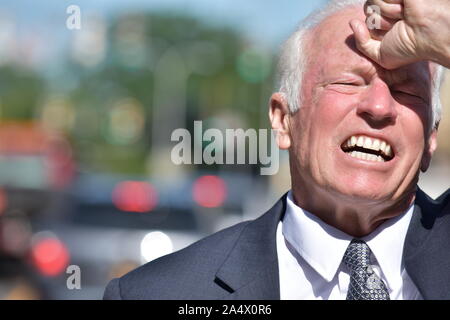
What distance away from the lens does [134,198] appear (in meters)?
13.8

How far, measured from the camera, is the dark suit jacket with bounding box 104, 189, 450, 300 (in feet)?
11.2

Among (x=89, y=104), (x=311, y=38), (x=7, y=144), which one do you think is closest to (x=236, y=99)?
(x=89, y=104)

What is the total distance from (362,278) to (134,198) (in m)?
10.5

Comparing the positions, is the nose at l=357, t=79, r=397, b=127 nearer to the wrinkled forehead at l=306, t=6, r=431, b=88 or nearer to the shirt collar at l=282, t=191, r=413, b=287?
the wrinkled forehead at l=306, t=6, r=431, b=88

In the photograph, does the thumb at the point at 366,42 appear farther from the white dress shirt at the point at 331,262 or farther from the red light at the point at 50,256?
the red light at the point at 50,256

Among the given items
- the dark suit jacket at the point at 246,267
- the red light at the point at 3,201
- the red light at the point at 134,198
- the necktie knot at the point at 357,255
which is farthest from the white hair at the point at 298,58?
the red light at the point at 3,201

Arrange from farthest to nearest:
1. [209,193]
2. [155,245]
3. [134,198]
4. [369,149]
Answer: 1. [209,193]
2. [134,198]
3. [155,245]
4. [369,149]

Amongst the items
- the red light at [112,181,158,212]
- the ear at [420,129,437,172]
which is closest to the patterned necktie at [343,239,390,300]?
the ear at [420,129,437,172]

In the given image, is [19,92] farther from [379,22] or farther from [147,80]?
[379,22]

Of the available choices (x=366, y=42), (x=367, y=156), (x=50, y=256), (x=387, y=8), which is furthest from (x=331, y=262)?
(x=50, y=256)

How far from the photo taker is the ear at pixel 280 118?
3896 mm

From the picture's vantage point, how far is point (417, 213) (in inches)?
140

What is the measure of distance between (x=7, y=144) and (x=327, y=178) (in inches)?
1278

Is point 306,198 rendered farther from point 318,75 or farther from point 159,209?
point 159,209
